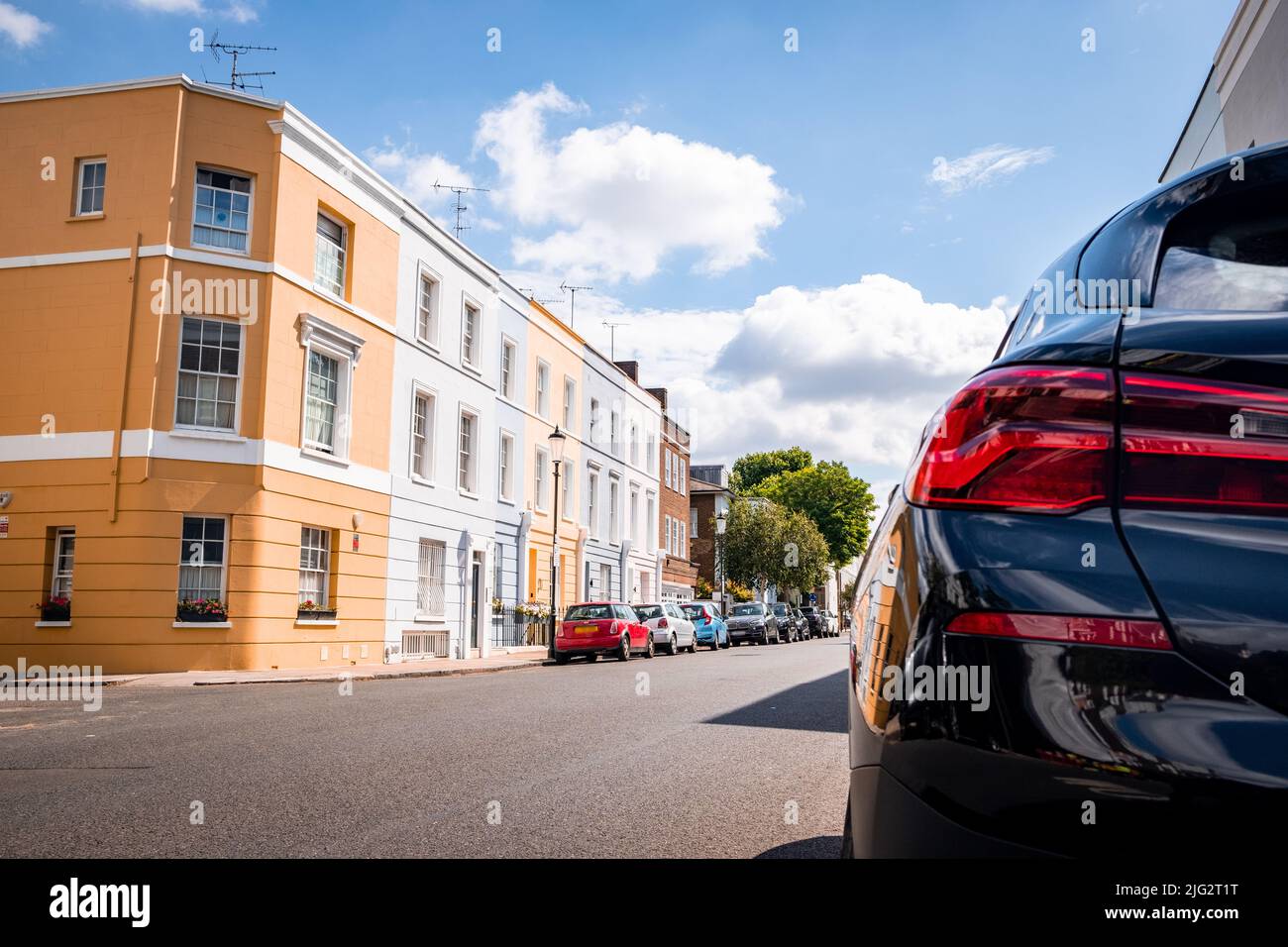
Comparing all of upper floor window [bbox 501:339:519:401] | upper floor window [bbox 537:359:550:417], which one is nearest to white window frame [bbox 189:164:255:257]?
upper floor window [bbox 501:339:519:401]

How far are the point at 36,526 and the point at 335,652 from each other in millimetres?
6250

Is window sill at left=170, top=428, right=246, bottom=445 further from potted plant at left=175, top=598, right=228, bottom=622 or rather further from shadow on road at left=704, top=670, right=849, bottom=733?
shadow on road at left=704, top=670, right=849, bottom=733

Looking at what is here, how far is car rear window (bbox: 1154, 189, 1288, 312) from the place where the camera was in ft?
6.38

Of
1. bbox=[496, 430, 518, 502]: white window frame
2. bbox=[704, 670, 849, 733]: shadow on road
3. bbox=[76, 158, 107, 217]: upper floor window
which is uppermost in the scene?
bbox=[76, 158, 107, 217]: upper floor window

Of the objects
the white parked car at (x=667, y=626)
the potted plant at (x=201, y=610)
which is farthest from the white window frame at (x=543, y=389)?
the potted plant at (x=201, y=610)

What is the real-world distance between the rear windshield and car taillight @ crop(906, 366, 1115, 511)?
24515 mm

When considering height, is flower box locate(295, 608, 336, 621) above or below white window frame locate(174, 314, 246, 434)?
below

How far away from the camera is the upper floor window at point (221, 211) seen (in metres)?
20.4

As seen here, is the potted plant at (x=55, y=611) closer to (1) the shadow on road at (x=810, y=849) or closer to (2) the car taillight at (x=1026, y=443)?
(1) the shadow on road at (x=810, y=849)

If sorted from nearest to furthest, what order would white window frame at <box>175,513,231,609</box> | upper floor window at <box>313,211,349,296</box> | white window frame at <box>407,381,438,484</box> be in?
white window frame at <box>175,513,231,609</box> → upper floor window at <box>313,211,349,296</box> → white window frame at <box>407,381,438,484</box>

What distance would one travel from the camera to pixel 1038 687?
154 cm

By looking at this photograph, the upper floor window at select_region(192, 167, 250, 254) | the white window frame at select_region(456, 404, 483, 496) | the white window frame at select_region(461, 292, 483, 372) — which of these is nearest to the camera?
the upper floor window at select_region(192, 167, 250, 254)

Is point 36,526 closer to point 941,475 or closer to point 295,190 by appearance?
point 295,190
